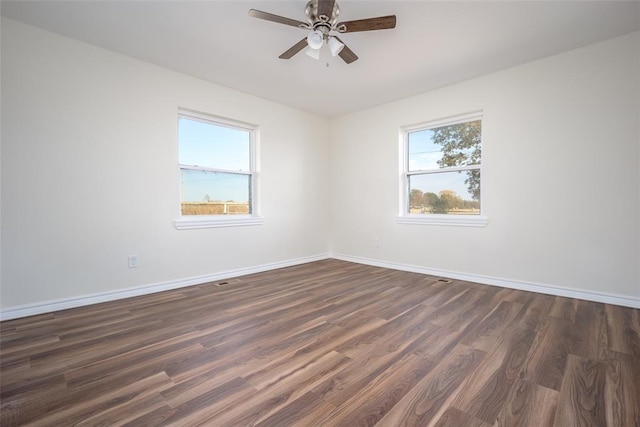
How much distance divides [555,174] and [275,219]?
11.4ft

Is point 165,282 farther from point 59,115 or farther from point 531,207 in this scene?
point 531,207

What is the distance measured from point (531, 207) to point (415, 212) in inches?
56.1

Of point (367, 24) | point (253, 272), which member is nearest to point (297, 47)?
point (367, 24)

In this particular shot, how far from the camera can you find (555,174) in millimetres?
2971

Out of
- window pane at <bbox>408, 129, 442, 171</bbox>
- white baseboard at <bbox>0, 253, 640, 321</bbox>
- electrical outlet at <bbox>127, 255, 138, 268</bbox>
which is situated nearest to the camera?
white baseboard at <bbox>0, 253, 640, 321</bbox>

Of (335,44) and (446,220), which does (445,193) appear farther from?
(335,44)

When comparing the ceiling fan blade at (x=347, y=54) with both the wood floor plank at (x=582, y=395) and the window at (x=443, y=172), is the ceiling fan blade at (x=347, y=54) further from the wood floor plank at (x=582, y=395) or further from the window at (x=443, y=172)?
the wood floor plank at (x=582, y=395)

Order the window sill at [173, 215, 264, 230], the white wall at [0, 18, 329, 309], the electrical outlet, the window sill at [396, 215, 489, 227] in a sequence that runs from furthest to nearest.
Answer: the window sill at [396, 215, 489, 227]
the window sill at [173, 215, 264, 230]
the electrical outlet
the white wall at [0, 18, 329, 309]

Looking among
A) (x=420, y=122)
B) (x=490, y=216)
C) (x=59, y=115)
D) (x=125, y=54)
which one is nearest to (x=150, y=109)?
(x=125, y=54)

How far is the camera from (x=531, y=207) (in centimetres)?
312

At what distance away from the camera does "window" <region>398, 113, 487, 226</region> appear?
11.8ft

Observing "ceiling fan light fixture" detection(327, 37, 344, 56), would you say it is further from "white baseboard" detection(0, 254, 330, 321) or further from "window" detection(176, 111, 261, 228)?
"white baseboard" detection(0, 254, 330, 321)

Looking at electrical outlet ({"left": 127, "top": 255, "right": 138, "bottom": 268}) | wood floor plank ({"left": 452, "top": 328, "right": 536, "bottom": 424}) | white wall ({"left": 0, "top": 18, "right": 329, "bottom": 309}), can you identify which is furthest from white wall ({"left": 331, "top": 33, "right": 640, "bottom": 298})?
electrical outlet ({"left": 127, "top": 255, "right": 138, "bottom": 268})

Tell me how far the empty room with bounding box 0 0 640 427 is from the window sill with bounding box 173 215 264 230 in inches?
1.5
